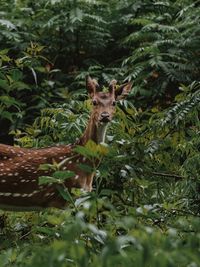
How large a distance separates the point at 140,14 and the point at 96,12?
1.97ft

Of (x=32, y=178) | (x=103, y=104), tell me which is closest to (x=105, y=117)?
(x=103, y=104)

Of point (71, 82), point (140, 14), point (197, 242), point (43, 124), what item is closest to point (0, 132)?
point (71, 82)

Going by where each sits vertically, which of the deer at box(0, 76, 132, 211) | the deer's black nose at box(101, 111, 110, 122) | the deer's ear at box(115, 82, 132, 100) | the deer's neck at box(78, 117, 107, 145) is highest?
the deer's ear at box(115, 82, 132, 100)

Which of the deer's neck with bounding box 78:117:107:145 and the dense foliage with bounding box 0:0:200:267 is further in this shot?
the deer's neck with bounding box 78:117:107:145

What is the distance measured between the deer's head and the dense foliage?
142 millimetres

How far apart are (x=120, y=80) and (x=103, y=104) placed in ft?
9.65

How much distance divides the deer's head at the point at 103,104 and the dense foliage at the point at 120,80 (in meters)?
0.14

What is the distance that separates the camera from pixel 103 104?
6.06m

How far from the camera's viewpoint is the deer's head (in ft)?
19.6

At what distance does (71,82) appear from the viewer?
31.1ft

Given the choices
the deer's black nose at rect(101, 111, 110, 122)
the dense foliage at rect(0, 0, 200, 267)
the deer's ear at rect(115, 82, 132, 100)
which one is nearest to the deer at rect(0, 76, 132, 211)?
the deer's black nose at rect(101, 111, 110, 122)

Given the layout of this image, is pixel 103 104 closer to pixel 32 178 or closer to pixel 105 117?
pixel 105 117

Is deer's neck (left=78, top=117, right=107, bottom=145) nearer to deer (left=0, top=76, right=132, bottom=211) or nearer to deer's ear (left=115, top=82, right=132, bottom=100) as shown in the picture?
deer (left=0, top=76, right=132, bottom=211)

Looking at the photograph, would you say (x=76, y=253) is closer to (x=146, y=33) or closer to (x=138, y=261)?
(x=138, y=261)
